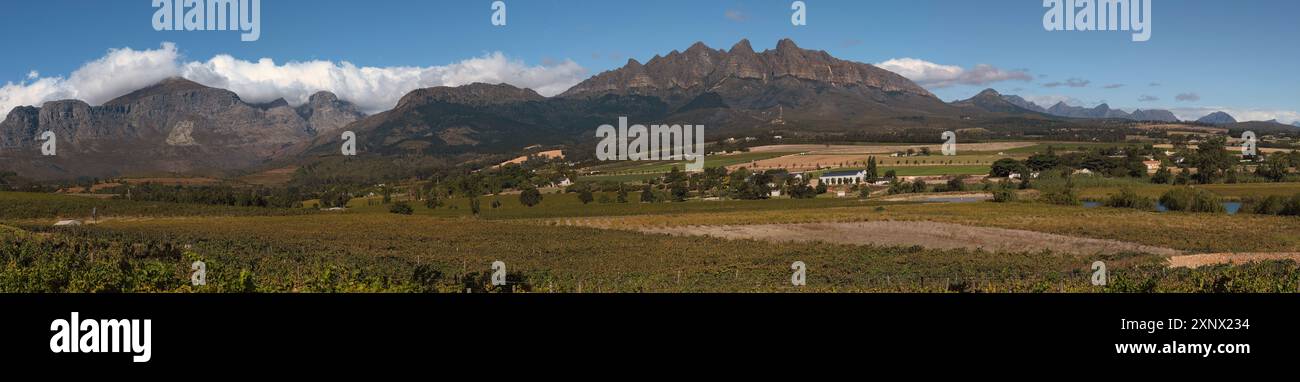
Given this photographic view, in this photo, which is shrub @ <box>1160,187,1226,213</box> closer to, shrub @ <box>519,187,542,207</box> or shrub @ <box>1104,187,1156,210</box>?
shrub @ <box>1104,187,1156,210</box>

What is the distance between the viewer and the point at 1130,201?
92.8 m

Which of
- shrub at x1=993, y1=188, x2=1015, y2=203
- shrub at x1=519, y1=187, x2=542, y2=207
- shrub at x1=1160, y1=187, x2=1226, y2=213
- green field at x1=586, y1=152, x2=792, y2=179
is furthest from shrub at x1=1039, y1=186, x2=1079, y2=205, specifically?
green field at x1=586, y1=152, x2=792, y2=179

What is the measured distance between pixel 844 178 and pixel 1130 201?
56445 millimetres

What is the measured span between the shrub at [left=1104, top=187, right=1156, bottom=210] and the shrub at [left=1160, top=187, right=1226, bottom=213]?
1857 mm

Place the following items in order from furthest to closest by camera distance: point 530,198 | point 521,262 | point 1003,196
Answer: point 530,198 → point 1003,196 → point 521,262

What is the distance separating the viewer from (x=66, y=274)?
24.7 meters

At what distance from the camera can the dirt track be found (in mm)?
59219

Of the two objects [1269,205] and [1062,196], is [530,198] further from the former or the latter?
[1269,205]

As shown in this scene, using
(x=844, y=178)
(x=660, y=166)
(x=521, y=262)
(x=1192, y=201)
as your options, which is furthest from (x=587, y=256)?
(x=660, y=166)
